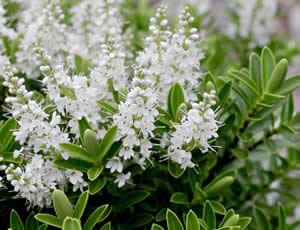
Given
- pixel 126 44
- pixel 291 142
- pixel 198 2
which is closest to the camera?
pixel 291 142

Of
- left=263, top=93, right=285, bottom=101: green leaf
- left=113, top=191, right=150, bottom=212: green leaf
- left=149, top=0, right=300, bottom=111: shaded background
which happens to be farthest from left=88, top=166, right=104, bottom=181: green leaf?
left=149, top=0, right=300, bottom=111: shaded background

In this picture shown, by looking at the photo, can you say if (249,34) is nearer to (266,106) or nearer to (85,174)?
(266,106)

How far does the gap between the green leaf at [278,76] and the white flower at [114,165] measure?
716 mm

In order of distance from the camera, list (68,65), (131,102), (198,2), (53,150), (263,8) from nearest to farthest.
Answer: (131,102) → (53,150) → (68,65) → (263,8) → (198,2)

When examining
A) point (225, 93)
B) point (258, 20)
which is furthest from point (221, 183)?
point (258, 20)

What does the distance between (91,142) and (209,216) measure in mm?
535

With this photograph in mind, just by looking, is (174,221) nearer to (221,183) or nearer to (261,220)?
(221,183)

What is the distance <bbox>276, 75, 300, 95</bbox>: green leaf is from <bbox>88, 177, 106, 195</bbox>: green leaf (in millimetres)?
841

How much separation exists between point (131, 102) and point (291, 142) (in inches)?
38.3

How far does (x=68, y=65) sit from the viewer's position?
1626mm

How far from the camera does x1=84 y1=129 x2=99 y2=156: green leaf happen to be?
121cm

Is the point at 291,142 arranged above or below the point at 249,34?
below

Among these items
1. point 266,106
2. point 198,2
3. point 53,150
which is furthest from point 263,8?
point 53,150

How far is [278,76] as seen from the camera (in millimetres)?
1454
